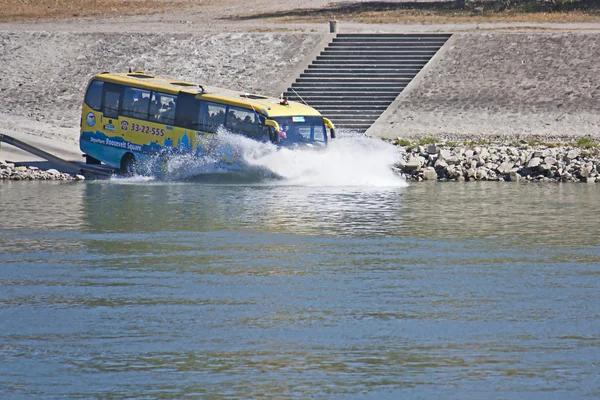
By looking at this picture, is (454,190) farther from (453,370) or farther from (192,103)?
(453,370)

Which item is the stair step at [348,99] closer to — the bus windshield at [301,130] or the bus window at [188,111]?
the bus windshield at [301,130]

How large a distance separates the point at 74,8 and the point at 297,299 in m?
48.1

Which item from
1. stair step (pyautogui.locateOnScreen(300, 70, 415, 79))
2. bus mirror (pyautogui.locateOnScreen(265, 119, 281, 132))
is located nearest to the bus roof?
bus mirror (pyautogui.locateOnScreen(265, 119, 281, 132))

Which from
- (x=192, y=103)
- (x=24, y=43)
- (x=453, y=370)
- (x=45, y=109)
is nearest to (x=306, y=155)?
(x=192, y=103)

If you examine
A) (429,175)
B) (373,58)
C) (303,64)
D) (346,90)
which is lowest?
(429,175)

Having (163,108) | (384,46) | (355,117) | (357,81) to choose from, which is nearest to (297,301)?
(163,108)

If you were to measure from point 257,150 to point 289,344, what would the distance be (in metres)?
15.8

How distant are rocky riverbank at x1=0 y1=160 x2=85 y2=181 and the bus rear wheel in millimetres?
1014

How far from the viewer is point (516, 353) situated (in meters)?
11.3

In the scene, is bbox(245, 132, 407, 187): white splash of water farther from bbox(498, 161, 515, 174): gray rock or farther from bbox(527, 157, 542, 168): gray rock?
bbox(527, 157, 542, 168): gray rock

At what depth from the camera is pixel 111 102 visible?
2928 centimetres

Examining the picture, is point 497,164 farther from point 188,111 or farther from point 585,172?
point 188,111

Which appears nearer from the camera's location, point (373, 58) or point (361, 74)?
point (361, 74)

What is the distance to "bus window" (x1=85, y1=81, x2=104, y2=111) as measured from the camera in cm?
2947
